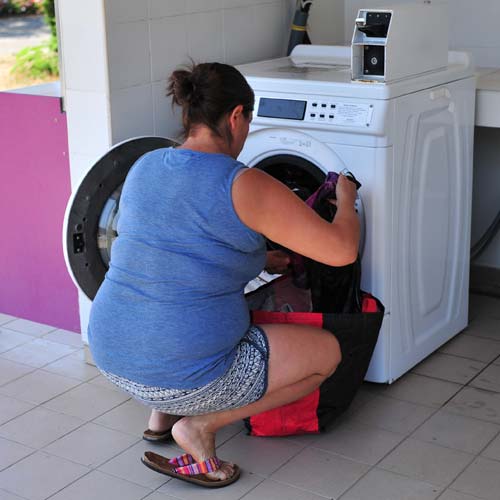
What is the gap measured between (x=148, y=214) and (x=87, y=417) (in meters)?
0.89

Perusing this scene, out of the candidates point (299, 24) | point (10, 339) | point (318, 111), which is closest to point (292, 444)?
point (318, 111)

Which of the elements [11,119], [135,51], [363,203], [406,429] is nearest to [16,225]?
[11,119]

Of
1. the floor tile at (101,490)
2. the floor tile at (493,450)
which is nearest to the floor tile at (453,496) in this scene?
the floor tile at (493,450)

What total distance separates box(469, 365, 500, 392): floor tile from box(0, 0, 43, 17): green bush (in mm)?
7354

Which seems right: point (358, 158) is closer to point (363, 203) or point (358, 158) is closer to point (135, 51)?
point (363, 203)

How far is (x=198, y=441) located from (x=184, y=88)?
0.91 metres

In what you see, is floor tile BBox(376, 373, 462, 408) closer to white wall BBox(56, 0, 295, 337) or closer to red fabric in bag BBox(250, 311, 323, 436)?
red fabric in bag BBox(250, 311, 323, 436)

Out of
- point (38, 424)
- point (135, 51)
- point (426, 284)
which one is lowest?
point (38, 424)

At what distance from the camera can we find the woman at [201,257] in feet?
7.44

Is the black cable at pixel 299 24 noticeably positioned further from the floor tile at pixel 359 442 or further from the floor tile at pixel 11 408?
the floor tile at pixel 11 408

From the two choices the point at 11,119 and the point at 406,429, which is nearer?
the point at 406,429

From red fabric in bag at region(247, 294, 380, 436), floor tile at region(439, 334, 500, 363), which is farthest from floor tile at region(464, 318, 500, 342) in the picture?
red fabric in bag at region(247, 294, 380, 436)

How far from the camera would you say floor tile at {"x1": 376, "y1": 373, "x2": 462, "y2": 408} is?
116 inches

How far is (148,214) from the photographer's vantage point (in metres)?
2.30
